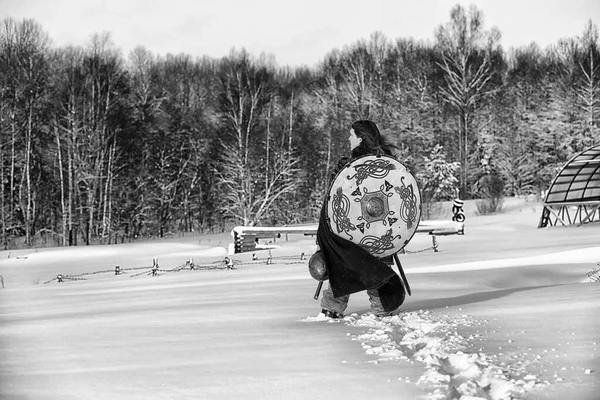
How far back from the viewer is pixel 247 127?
33.6 meters

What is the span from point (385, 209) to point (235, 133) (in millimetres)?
29007

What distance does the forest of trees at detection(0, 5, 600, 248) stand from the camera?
32.7 metres

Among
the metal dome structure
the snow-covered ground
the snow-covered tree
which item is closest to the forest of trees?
the snow-covered tree

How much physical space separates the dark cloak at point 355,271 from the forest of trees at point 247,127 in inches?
917

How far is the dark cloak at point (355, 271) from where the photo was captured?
5.89 metres

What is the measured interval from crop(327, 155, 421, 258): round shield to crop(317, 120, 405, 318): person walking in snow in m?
0.08

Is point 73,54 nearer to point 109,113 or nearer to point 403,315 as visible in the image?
point 109,113

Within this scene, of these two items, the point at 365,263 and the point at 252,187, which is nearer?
the point at 365,263

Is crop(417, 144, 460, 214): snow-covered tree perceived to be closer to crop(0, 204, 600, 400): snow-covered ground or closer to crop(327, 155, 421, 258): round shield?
crop(0, 204, 600, 400): snow-covered ground

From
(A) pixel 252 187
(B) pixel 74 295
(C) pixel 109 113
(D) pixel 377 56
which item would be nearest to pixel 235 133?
(A) pixel 252 187

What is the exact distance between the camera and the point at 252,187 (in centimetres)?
3428

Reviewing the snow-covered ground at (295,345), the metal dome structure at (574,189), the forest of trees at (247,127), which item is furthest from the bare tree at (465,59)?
the snow-covered ground at (295,345)

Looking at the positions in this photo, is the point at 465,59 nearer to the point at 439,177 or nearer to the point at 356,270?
the point at 439,177

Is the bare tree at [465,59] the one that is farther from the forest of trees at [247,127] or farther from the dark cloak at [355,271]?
the dark cloak at [355,271]
